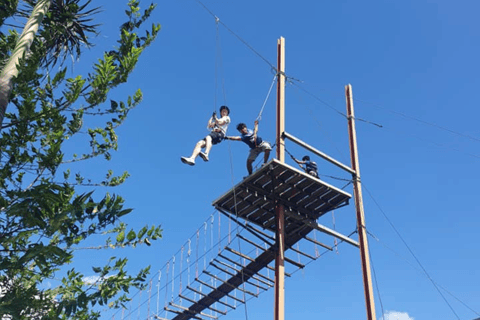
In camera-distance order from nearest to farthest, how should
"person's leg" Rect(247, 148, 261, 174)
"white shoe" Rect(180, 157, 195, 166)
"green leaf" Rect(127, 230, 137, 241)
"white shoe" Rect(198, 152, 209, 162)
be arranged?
"green leaf" Rect(127, 230, 137, 241)
"white shoe" Rect(180, 157, 195, 166)
"white shoe" Rect(198, 152, 209, 162)
"person's leg" Rect(247, 148, 261, 174)

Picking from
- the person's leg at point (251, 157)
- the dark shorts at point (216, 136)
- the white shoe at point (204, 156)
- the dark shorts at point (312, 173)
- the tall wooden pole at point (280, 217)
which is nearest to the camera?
the tall wooden pole at point (280, 217)

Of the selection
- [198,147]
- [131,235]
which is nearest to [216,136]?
[198,147]

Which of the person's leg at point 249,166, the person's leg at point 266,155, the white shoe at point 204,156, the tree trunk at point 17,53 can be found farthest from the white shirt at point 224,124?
the tree trunk at point 17,53

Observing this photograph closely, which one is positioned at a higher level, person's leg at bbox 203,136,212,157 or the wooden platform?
person's leg at bbox 203,136,212,157

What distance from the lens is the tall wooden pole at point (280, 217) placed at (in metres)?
12.2

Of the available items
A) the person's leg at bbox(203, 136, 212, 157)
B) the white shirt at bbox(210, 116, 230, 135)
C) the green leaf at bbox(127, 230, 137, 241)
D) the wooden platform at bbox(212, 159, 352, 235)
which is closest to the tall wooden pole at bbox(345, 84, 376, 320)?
the wooden platform at bbox(212, 159, 352, 235)

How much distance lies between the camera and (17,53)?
22.2 feet

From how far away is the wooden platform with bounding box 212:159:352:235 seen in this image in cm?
1305

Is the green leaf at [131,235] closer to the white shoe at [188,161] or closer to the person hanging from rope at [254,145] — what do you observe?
the white shoe at [188,161]

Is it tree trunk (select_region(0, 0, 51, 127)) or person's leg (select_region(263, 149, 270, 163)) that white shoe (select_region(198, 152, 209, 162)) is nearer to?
person's leg (select_region(263, 149, 270, 163))

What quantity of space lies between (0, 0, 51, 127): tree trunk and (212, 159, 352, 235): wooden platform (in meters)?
6.48

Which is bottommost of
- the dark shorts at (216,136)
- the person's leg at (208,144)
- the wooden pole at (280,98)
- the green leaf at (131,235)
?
the green leaf at (131,235)

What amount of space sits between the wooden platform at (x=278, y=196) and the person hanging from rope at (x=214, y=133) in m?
1.15

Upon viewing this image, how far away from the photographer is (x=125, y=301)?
7.05m
